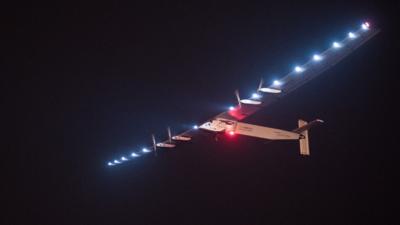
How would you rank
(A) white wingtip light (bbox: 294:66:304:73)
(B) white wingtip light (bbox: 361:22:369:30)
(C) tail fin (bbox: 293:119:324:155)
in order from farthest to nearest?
(C) tail fin (bbox: 293:119:324:155), (A) white wingtip light (bbox: 294:66:304:73), (B) white wingtip light (bbox: 361:22:369:30)

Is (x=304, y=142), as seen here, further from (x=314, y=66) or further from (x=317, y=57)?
(x=317, y=57)

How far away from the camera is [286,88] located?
5.59m

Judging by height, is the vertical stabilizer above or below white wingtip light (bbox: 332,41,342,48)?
below

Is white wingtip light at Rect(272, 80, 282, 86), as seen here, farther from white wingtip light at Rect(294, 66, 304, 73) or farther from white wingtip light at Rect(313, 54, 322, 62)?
white wingtip light at Rect(313, 54, 322, 62)

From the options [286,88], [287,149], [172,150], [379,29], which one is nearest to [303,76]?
[286,88]

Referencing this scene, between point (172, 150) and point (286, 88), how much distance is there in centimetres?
348

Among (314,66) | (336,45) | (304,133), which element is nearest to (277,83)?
(314,66)

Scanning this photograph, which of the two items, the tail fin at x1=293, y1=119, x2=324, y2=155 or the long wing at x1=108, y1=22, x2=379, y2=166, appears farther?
the tail fin at x1=293, y1=119, x2=324, y2=155

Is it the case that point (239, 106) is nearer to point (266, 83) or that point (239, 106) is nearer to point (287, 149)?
point (266, 83)

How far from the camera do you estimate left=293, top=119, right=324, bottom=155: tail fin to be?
685 centimetres

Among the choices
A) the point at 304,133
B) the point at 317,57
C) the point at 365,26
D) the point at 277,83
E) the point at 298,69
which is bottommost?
the point at 304,133

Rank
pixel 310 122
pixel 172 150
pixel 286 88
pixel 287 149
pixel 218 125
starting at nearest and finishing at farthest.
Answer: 1. pixel 286 88
2. pixel 218 125
3. pixel 310 122
4. pixel 287 149
5. pixel 172 150

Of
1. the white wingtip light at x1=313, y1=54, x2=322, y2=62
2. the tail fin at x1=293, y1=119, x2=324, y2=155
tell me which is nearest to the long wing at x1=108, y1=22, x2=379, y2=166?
the white wingtip light at x1=313, y1=54, x2=322, y2=62

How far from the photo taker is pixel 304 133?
6.90 metres
